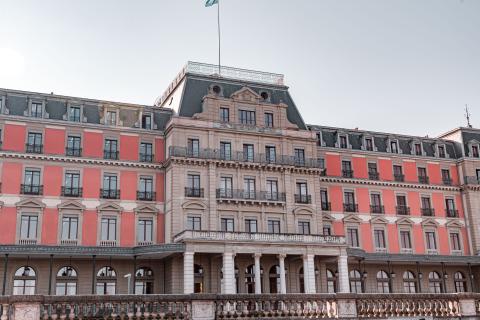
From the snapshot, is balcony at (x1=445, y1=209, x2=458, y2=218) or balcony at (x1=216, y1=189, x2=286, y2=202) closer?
balcony at (x1=216, y1=189, x2=286, y2=202)

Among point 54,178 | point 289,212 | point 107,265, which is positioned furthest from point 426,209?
point 54,178

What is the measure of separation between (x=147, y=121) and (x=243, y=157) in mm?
8580

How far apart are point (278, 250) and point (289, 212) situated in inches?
208

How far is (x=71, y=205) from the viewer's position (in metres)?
44.1

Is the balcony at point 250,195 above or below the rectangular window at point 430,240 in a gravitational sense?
above

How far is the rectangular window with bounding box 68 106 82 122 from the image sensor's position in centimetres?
4644

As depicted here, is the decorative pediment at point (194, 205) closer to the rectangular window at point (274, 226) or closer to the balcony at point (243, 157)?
the balcony at point (243, 157)

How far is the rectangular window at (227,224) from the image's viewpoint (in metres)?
46.1

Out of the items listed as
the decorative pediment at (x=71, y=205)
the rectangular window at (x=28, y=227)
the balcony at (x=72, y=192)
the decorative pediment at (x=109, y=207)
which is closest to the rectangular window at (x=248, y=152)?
the decorative pediment at (x=109, y=207)

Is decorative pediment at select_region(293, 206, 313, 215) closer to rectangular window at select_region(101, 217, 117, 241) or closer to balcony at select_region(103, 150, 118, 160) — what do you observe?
rectangular window at select_region(101, 217, 117, 241)

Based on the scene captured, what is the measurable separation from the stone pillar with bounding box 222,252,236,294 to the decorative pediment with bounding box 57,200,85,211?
455 inches

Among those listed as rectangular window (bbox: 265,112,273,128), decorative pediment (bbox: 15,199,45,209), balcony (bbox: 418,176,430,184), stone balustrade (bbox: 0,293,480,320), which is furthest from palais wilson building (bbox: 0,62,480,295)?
stone balustrade (bbox: 0,293,480,320)

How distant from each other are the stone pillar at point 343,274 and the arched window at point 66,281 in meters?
19.7

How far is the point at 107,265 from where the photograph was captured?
43.9 m
